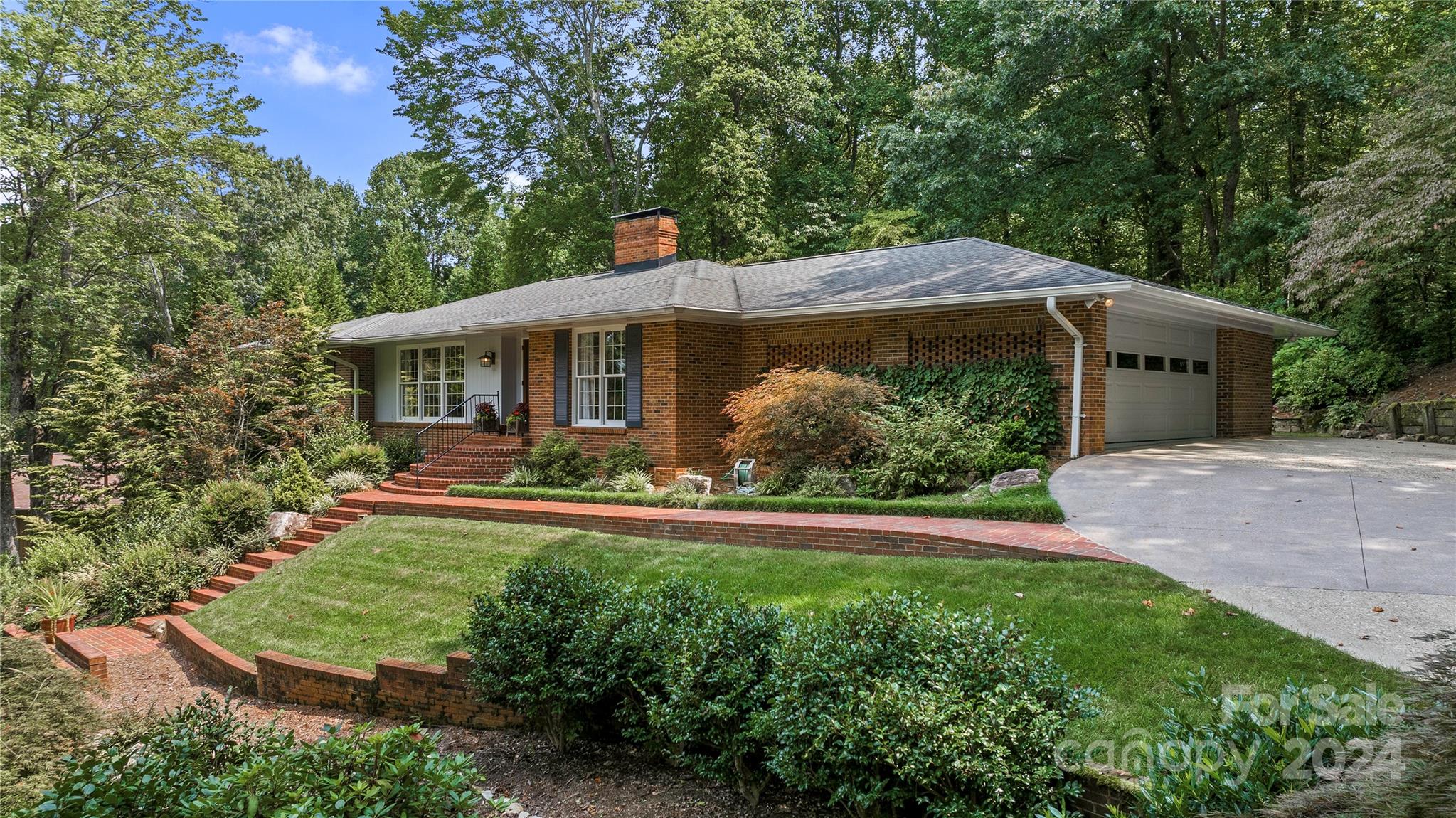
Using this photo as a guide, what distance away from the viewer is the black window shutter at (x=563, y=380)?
1452 cm

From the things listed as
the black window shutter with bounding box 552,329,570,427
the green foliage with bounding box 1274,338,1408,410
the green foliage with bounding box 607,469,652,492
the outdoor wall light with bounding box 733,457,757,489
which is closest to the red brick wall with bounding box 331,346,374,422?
the black window shutter with bounding box 552,329,570,427

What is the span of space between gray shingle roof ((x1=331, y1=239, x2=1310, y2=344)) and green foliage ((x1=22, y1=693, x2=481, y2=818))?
954 cm

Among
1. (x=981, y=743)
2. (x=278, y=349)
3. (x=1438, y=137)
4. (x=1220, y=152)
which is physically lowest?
(x=981, y=743)

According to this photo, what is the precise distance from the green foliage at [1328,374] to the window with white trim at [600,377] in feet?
53.8

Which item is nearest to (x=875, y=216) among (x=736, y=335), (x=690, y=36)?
(x=690, y=36)

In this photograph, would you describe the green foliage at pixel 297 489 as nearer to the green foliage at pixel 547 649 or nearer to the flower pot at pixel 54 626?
the flower pot at pixel 54 626

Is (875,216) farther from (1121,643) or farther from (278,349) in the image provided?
(1121,643)

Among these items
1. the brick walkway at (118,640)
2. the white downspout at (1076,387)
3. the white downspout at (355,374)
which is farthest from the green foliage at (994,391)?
the white downspout at (355,374)

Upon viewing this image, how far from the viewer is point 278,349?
16156 millimetres

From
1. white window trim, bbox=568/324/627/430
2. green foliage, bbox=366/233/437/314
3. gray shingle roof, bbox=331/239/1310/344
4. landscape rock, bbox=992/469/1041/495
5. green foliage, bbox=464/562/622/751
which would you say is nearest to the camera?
green foliage, bbox=464/562/622/751

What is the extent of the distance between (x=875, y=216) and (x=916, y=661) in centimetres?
2084

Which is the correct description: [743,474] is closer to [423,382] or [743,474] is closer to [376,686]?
[376,686]

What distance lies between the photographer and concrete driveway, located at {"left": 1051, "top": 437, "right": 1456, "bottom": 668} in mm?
5145

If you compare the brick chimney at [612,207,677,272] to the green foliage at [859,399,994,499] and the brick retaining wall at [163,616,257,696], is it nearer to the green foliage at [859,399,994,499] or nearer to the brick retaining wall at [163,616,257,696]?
the green foliage at [859,399,994,499]
